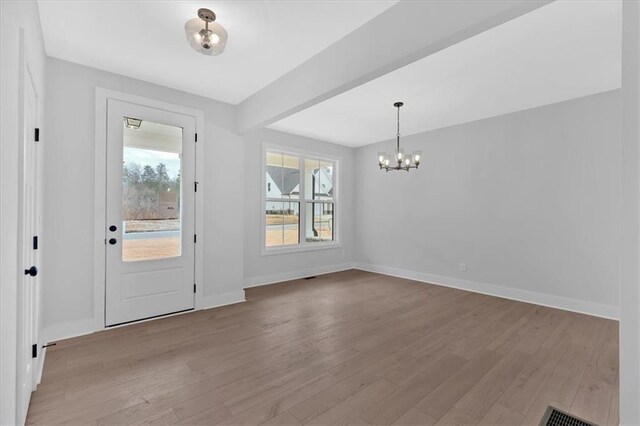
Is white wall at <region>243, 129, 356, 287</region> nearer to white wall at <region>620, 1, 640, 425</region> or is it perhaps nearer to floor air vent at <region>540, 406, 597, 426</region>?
floor air vent at <region>540, 406, 597, 426</region>

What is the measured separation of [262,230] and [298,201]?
1.06 meters

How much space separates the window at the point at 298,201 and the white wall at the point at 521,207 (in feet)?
4.18

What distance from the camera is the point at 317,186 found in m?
6.38

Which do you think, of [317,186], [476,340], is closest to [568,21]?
[476,340]

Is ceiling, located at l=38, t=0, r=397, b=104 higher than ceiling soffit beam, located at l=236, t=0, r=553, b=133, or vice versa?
ceiling, located at l=38, t=0, r=397, b=104

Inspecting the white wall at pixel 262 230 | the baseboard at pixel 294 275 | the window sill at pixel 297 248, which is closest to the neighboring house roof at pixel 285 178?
the white wall at pixel 262 230

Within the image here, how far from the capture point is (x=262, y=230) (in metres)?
5.28

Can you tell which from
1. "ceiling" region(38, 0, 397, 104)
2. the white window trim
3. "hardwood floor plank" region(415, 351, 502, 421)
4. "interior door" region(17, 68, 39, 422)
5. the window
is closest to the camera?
"interior door" region(17, 68, 39, 422)

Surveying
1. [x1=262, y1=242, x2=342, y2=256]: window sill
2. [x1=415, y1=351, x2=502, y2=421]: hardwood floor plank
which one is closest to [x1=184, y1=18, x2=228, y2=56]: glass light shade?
[x1=415, y1=351, x2=502, y2=421]: hardwood floor plank

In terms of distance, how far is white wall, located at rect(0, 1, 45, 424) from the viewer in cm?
130

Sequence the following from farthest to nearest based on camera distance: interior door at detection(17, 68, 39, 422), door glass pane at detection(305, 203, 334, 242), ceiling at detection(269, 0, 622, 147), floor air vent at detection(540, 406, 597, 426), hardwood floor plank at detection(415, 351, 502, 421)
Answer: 1. door glass pane at detection(305, 203, 334, 242)
2. ceiling at detection(269, 0, 622, 147)
3. hardwood floor plank at detection(415, 351, 502, 421)
4. floor air vent at detection(540, 406, 597, 426)
5. interior door at detection(17, 68, 39, 422)

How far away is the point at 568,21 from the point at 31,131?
4174mm

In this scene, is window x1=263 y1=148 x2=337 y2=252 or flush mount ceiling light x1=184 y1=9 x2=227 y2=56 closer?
flush mount ceiling light x1=184 y1=9 x2=227 y2=56

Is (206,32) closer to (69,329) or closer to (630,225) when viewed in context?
(630,225)
